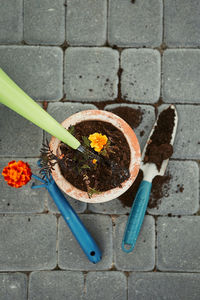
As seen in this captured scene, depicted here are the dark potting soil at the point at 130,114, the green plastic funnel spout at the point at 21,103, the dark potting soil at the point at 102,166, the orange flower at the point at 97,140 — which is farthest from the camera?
the dark potting soil at the point at 130,114

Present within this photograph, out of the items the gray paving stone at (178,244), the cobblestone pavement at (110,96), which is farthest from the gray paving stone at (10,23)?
the gray paving stone at (178,244)

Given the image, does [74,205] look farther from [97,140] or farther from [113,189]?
[97,140]

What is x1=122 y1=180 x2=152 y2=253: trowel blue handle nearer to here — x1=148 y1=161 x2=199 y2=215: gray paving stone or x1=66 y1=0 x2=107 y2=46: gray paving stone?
x1=148 y1=161 x2=199 y2=215: gray paving stone

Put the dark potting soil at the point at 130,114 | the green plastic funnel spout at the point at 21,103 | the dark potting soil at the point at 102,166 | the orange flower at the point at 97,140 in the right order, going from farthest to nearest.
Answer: the dark potting soil at the point at 130,114, the dark potting soil at the point at 102,166, the orange flower at the point at 97,140, the green plastic funnel spout at the point at 21,103

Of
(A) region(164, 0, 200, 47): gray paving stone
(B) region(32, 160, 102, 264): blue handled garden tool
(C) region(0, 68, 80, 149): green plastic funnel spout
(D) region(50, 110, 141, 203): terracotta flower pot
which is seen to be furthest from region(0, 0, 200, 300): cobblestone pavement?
(C) region(0, 68, 80, 149): green plastic funnel spout

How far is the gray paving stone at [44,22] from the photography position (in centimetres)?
146

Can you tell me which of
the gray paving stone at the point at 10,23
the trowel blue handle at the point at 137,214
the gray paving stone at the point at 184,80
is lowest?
the trowel blue handle at the point at 137,214

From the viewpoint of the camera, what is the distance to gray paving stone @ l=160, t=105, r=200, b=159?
1451mm

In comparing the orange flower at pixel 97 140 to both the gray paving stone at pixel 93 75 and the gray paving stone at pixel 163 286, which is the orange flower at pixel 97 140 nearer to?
the gray paving stone at pixel 93 75

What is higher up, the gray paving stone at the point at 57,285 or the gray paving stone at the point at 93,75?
the gray paving stone at the point at 93,75

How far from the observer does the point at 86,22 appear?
1459 millimetres

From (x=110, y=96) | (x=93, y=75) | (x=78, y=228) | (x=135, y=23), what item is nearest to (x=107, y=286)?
(x=78, y=228)

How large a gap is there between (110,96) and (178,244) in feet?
2.74

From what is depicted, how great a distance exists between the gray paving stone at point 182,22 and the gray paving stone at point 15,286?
1451mm
